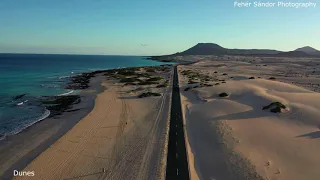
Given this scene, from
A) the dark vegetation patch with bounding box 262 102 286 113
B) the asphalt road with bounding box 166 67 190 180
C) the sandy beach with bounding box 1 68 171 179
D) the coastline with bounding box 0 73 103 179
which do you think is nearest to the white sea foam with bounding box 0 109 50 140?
the coastline with bounding box 0 73 103 179

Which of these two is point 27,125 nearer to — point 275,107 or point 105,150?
point 105,150

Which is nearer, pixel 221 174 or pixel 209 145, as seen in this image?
pixel 221 174

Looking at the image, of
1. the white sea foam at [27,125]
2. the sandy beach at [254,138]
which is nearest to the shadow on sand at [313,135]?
the sandy beach at [254,138]

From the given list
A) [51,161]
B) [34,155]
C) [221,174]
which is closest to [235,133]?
[221,174]

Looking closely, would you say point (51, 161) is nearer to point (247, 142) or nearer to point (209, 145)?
point (209, 145)

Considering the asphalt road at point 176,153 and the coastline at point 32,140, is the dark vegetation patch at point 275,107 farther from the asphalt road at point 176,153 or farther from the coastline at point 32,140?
the coastline at point 32,140

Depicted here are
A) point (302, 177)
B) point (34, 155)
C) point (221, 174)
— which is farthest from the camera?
point (34, 155)

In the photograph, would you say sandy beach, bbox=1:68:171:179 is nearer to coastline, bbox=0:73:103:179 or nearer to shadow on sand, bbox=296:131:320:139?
coastline, bbox=0:73:103:179

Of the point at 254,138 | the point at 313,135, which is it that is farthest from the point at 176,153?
the point at 313,135
